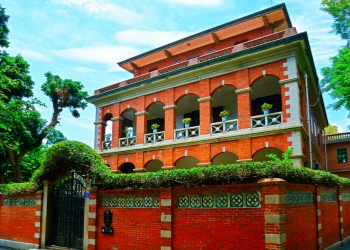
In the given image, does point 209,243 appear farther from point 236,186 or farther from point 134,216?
point 134,216

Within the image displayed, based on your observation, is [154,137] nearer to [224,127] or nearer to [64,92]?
[224,127]

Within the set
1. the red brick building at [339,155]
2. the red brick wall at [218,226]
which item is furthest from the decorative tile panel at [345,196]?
the red brick building at [339,155]

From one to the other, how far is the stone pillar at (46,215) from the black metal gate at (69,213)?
0.18 m

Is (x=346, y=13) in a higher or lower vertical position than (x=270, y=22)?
higher

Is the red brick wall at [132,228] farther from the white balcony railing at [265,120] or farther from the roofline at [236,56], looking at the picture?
the roofline at [236,56]

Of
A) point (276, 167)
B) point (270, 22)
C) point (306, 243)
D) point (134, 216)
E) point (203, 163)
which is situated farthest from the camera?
point (270, 22)

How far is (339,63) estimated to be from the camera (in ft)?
65.5

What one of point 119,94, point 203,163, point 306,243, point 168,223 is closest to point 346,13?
point 203,163

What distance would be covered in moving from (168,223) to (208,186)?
1.55m

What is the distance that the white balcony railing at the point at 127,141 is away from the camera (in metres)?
21.5

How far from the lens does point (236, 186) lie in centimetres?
741

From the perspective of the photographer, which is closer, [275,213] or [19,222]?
[275,213]

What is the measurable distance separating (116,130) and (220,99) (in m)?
7.50

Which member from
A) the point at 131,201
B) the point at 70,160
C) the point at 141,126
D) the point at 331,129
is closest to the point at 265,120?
the point at 141,126
